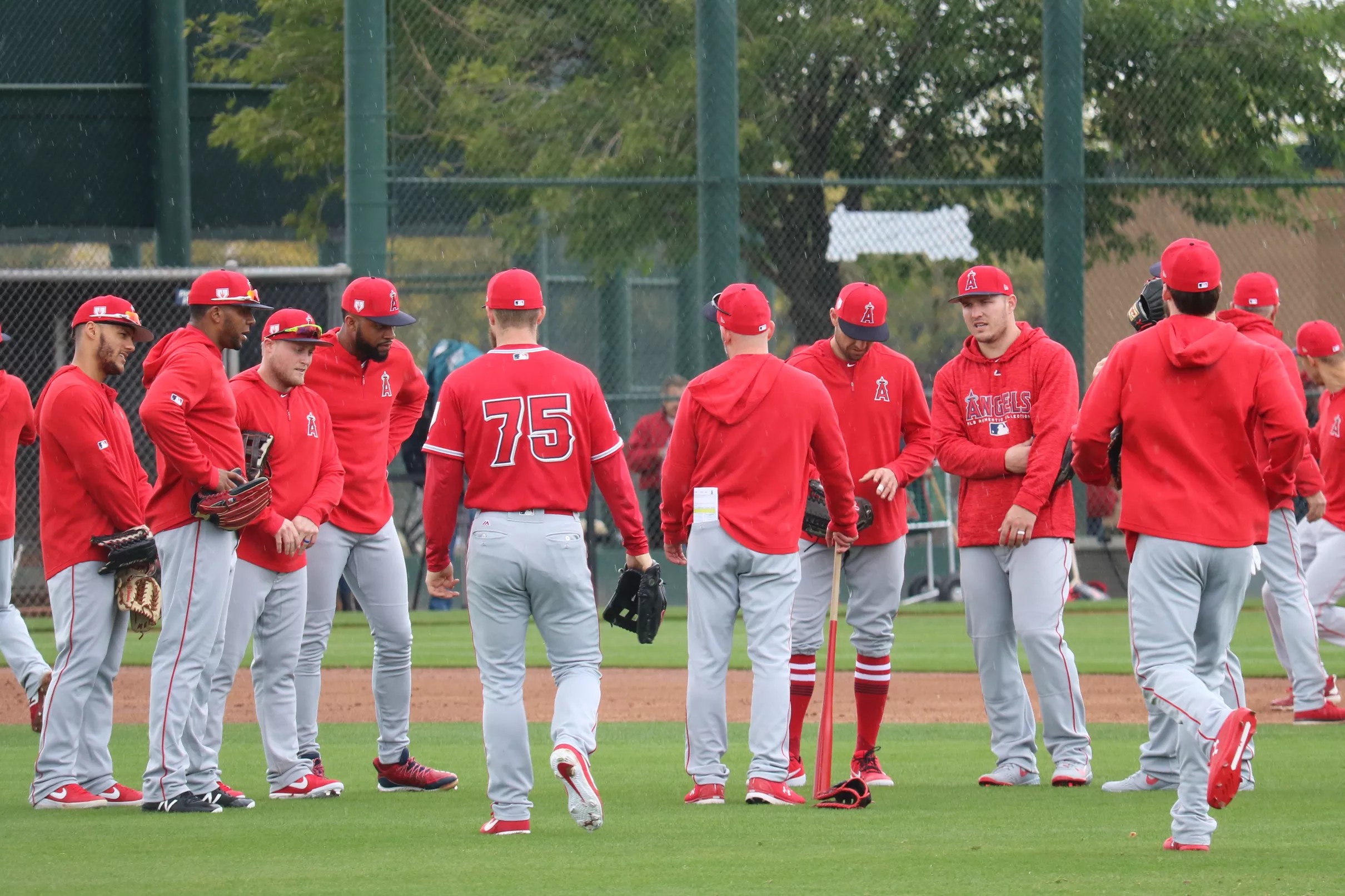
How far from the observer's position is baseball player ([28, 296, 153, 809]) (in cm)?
708

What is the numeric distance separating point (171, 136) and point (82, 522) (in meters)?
13.0

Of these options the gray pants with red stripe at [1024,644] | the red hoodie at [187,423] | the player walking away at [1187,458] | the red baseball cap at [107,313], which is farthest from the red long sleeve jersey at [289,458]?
the player walking away at [1187,458]

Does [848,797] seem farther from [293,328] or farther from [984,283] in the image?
[293,328]

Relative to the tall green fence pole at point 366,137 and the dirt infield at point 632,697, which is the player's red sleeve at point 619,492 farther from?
the tall green fence pole at point 366,137

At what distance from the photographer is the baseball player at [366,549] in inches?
300

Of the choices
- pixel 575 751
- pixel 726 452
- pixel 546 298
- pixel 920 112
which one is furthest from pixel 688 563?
pixel 920 112

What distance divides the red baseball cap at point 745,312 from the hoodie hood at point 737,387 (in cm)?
11

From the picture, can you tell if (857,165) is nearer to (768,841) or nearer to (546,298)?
(546,298)

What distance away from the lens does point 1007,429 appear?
294 inches

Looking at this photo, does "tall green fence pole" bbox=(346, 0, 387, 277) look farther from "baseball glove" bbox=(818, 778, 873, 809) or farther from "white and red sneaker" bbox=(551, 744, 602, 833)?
"white and red sneaker" bbox=(551, 744, 602, 833)

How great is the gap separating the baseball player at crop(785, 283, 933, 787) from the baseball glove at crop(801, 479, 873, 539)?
0.30ft

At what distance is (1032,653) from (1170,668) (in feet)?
5.48

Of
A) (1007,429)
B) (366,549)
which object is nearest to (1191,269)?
(1007,429)

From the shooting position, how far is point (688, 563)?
706 cm
